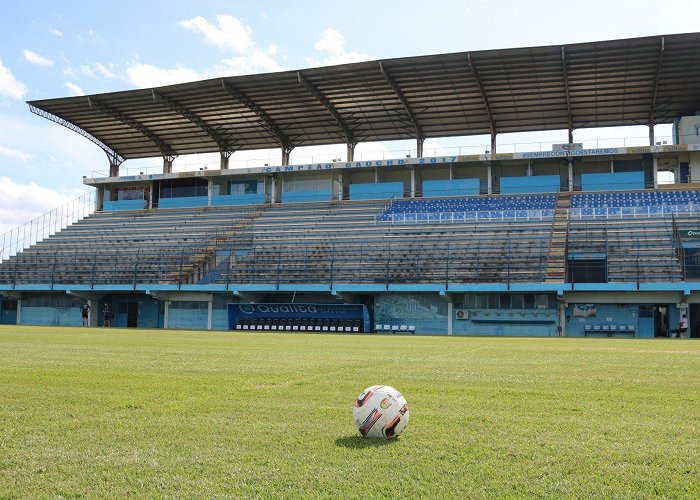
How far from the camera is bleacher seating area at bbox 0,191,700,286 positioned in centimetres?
4050

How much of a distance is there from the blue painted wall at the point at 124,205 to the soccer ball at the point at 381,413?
59751mm

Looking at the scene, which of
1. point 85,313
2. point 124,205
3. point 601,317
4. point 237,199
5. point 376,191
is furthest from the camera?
point 124,205

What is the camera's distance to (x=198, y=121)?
57688 millimetres

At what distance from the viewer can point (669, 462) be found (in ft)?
18.9

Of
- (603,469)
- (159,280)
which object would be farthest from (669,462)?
(159,280)

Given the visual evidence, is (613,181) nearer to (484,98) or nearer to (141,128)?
(484,98)

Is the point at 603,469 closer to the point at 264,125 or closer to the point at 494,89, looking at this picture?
the point at 494,89

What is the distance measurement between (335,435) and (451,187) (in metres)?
48.2

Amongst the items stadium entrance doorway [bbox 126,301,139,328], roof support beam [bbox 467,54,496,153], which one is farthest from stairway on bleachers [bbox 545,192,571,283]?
stadium entrance doorway [bbox 126,301,139,328]

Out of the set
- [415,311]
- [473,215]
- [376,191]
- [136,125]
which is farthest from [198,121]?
[415,311]

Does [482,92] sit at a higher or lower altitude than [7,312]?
higher

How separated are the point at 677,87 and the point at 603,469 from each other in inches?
1913

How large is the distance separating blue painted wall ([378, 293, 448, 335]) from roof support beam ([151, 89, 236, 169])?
2484cm

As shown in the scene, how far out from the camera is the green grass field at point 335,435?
Answer: 520 centimetres
